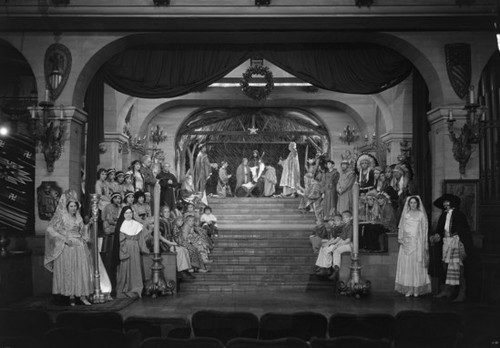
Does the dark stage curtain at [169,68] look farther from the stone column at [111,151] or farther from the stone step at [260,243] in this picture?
the stone column at [111,151]

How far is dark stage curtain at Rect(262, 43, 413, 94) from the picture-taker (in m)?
10.8

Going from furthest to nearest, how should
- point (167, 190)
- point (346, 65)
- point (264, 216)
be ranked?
point (264, 216), point (167, 190), point (346, 65)

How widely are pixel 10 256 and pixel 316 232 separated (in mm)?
6350

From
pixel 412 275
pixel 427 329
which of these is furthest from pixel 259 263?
pixel 427 329

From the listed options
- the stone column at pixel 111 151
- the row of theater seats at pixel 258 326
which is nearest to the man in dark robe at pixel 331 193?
the stone column at pixel 111 151

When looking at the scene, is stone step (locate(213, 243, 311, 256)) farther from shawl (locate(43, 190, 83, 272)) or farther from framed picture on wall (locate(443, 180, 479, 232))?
shawl (locate(43, 190, 83, 272))

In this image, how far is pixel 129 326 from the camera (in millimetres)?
4637

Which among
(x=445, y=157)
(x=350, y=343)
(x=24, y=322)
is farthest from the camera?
(x=445, y=157)

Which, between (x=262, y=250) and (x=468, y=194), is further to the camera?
(x=262, y=250)

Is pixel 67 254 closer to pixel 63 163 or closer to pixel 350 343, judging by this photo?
pixel 63 163

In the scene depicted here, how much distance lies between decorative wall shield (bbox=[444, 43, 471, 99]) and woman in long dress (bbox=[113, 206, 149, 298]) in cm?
632

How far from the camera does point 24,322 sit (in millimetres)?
4508

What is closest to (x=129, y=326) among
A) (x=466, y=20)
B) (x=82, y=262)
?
(x=82, y=262)

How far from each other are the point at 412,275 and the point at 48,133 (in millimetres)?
6889
